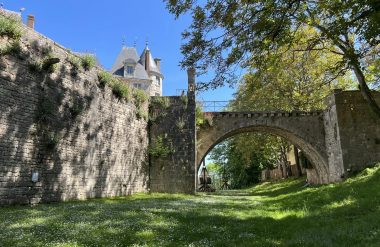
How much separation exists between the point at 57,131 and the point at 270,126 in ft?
57.5

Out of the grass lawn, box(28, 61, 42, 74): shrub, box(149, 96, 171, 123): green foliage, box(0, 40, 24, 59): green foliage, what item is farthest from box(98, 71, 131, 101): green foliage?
the grass lawn

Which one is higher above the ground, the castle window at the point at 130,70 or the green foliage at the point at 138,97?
the castle window at the point at 130,70

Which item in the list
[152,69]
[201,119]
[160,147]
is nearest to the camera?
[160,147]

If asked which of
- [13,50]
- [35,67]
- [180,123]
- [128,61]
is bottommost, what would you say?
[180,123]

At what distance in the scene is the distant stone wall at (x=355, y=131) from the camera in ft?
76.4

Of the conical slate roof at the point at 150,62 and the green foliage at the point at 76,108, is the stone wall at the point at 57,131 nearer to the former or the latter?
the green foliage at the point at 76,108

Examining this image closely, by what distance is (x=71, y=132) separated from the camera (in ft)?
52.2

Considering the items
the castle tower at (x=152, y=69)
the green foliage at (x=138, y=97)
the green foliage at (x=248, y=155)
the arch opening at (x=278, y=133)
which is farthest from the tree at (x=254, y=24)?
the castle tower at (x=152, y=69)

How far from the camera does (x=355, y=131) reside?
2375 cm

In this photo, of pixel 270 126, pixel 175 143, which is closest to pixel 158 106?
pixel 175 143

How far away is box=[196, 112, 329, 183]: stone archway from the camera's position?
28047mm

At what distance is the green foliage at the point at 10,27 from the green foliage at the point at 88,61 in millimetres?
3783

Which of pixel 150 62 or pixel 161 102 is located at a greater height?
pixel 150 62

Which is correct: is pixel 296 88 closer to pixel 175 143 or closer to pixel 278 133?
pixel 278 133
